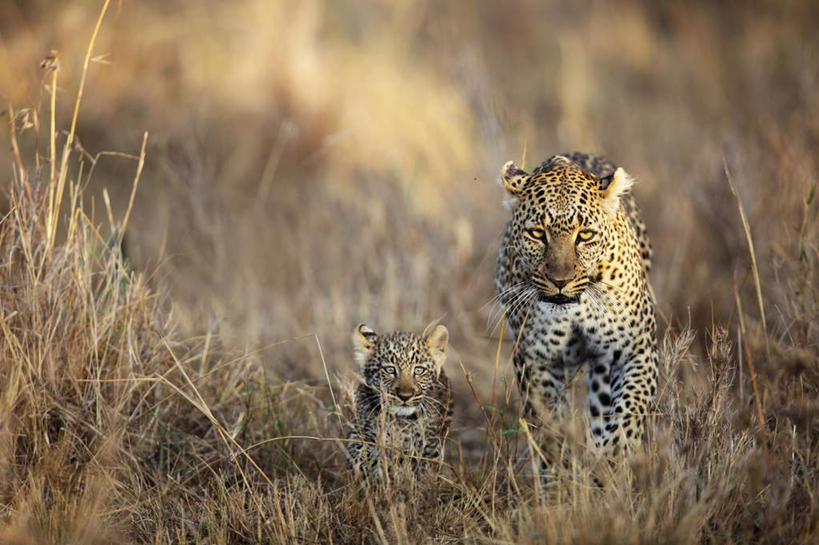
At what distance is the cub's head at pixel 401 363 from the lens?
469cm

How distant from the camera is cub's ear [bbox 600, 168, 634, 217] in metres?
4.78

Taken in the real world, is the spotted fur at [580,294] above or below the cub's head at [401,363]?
above

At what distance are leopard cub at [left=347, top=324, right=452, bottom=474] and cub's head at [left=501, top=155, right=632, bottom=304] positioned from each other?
2.17ft

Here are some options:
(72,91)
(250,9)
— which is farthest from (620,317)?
(250,9)

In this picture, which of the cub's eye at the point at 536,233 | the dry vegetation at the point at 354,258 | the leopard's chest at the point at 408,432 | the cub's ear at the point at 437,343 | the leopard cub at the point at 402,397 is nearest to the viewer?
the dry vegetation at the point at 354,258

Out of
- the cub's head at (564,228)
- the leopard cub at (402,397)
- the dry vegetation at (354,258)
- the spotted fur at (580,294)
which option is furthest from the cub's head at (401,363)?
the cub's head at (564,228)

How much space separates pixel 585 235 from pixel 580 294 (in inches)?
11.6

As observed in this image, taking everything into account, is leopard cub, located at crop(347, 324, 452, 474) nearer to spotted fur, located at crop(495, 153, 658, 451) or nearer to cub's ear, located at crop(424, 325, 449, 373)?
cub's ear, located at crop(424, 325, 449, 373)

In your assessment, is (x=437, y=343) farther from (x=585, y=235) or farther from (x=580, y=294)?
(x=585, y=235)

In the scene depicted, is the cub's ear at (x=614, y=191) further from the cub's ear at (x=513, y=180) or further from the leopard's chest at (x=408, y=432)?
the leopard's chest at (x=408, y=432)

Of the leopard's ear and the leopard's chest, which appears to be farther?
the leopard's ear

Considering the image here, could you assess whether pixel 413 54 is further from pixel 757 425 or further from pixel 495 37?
pixel 757 425

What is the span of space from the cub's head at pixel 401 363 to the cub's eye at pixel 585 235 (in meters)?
0.88

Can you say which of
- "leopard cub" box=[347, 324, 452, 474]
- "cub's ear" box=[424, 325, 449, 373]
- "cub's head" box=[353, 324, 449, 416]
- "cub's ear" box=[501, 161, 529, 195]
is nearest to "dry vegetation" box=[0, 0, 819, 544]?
"leopard cub" box=[347, 324, 452, 474]
